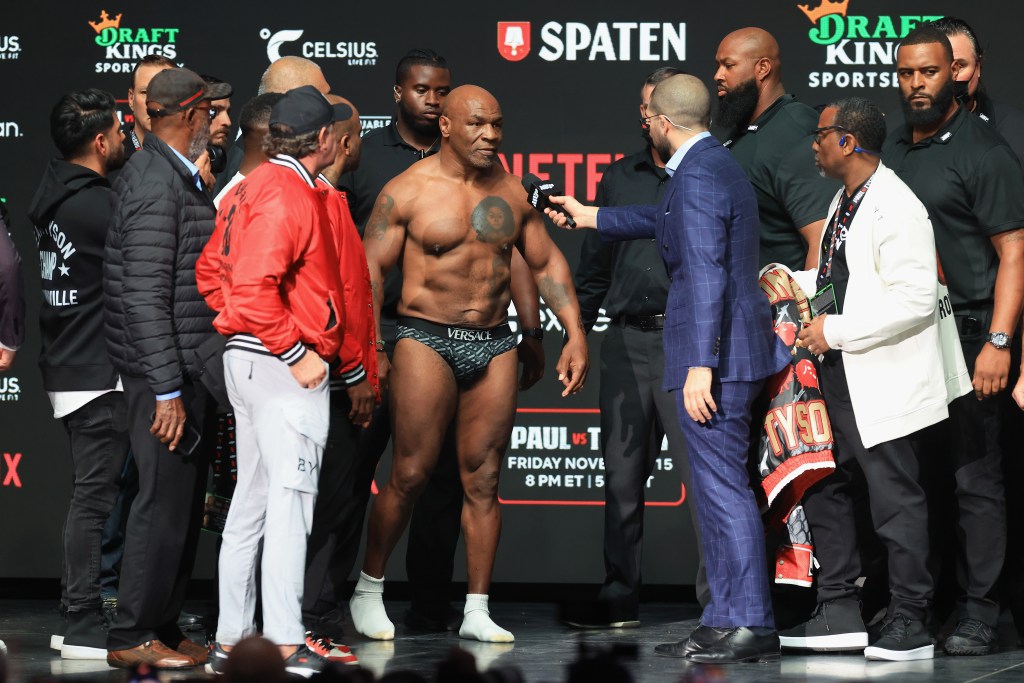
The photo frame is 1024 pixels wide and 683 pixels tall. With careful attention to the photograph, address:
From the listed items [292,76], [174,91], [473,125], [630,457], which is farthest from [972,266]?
[174,91]

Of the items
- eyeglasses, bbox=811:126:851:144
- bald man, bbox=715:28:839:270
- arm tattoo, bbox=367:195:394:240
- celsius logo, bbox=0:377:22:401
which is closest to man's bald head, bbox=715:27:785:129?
bald man, bbox=715:28:839:270

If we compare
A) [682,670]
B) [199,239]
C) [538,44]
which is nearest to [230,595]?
[199,239]

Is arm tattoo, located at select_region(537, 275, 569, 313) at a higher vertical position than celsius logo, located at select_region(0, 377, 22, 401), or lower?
higher

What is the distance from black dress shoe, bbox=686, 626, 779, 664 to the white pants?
1.34m

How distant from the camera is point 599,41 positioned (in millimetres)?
6340

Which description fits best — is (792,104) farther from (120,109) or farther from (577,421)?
(120,109)

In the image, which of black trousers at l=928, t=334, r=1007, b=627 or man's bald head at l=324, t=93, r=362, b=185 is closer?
man's bald head at l=324, t=93, r=362, b=185

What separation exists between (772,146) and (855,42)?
1.26 meters

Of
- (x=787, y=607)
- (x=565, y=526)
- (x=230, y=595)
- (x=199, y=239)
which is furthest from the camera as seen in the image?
(x=565, y=526)

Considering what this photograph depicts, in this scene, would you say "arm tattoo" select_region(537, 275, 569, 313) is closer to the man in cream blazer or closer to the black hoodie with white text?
the man in cream blazer

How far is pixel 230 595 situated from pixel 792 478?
1.85m

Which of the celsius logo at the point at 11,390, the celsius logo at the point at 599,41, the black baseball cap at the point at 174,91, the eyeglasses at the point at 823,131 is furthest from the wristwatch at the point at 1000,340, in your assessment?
the celsius logo at the point at 11,390

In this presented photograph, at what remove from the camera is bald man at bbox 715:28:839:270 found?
5176 mm

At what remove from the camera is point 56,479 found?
6.38 m
